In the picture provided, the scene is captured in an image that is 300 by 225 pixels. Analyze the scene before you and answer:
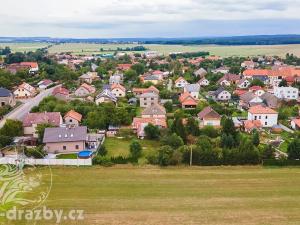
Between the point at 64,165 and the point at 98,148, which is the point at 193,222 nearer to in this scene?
the point at 64,165

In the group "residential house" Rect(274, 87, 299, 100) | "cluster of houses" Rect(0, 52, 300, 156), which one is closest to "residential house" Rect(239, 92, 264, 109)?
"cluster of houses" Rect(0, 52, 300, 156)

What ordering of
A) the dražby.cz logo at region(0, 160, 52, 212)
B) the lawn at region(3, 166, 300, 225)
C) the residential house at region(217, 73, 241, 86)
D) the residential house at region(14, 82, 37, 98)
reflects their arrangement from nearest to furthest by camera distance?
the lawn at region(3, 166, 300, 225) → the dražby.cz logo at region(0, 160, 52, 212) → the residential house at region(14, 82, 37, 98) → the residential house at region(217, 73, 241, 86)

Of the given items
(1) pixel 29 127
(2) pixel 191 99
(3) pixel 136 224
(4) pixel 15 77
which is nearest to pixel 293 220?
(3) pixel 136 224

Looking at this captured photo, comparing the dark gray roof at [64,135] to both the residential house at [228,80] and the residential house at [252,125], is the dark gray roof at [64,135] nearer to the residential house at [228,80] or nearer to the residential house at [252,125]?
the residential house at [252,125]

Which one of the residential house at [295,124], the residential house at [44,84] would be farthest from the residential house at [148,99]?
the residential house at [44,84]

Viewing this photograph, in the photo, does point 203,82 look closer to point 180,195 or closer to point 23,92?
point 23,92

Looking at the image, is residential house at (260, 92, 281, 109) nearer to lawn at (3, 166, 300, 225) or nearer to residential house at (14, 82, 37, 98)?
lawn at (3, 166, 300, 225)
